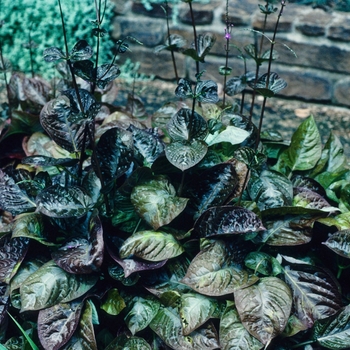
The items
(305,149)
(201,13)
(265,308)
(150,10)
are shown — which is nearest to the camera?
(265,308)

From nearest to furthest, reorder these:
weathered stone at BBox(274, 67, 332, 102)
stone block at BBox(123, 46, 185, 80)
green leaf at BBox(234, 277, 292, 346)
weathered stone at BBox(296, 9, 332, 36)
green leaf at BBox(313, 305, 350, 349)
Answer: green leaf at BBox(234, 277, 292, 346), green leaf at BBox(313, 305, 350, 349), weathered stone at BBox(296, 9, 332, 36), weathered stone at BBox(274, 67, 332, 102), stone block at BBox(123, 46, 185, 80)

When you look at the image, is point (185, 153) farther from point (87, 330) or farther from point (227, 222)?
point (87, 330)

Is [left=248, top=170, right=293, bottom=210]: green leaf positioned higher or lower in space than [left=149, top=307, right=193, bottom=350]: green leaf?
higher

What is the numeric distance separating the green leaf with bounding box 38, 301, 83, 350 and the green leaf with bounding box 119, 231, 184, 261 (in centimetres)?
25

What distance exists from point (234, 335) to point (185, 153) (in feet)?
1.98

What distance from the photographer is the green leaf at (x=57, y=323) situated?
5.74 feet

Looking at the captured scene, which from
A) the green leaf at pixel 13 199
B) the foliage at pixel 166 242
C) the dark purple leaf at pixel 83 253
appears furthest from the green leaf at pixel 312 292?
the green leaf at pixel 13 199

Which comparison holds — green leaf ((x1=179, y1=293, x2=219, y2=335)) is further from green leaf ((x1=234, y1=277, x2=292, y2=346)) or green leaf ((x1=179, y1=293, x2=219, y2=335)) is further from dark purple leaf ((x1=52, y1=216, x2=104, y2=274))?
dark purple leaf ((x1=52, y1=216, x2=104, y2=274))

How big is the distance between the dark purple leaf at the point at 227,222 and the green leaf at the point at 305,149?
0.52 m

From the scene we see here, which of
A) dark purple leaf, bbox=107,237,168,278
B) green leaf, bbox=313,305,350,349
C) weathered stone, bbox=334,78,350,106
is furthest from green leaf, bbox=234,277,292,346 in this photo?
weathered stone, bbox=334,78,350,106

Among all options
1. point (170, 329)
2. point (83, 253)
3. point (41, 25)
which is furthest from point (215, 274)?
point (41, 25)

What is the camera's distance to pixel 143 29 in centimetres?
382

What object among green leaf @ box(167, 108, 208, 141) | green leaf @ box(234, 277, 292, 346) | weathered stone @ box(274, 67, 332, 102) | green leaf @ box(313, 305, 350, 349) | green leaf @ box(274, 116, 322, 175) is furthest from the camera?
weathered stone @ box(274, 67, 332, 102)

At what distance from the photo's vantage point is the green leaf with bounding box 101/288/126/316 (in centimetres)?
179
